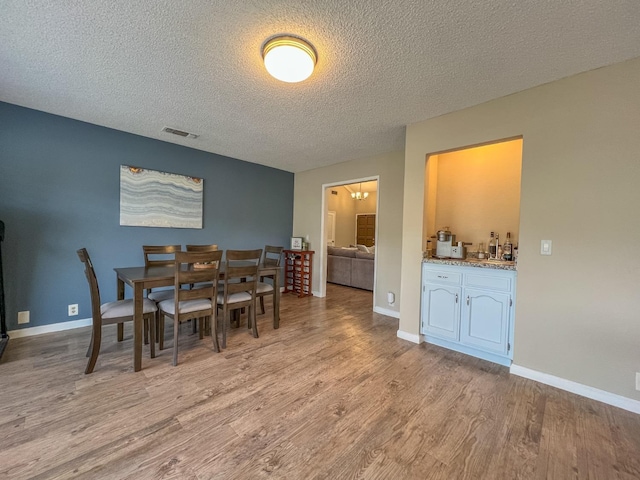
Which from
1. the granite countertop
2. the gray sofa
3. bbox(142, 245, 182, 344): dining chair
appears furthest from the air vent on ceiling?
the gray sofa

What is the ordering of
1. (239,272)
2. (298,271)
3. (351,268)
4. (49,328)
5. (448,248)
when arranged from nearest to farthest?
(239,272)
(49,328)
(448,248)
(298,271)
(351,268)

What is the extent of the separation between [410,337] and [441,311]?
1.61 feet

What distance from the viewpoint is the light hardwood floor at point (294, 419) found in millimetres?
1353

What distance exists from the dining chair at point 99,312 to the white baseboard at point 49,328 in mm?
1237

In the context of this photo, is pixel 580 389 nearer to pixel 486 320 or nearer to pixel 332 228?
pixel 486 320

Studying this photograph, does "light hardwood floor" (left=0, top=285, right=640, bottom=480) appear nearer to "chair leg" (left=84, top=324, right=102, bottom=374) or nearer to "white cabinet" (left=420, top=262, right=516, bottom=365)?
"chair leg" (left=84, top=324, right=102, bottom=374)

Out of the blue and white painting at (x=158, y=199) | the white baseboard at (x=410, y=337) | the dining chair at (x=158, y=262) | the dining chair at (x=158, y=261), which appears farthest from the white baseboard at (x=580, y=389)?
the blue and white painting at (x=158, y=199)

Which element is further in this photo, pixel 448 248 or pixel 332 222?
pixel 332 222

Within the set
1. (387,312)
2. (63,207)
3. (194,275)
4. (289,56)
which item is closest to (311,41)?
(289,56)

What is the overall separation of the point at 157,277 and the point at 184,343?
90 centimetres

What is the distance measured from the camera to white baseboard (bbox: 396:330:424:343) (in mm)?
2953

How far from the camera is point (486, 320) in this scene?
251 cm

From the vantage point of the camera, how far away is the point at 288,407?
1801mm

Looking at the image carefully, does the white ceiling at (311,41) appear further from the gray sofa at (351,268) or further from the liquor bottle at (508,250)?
the gray sofa at (351,268)
